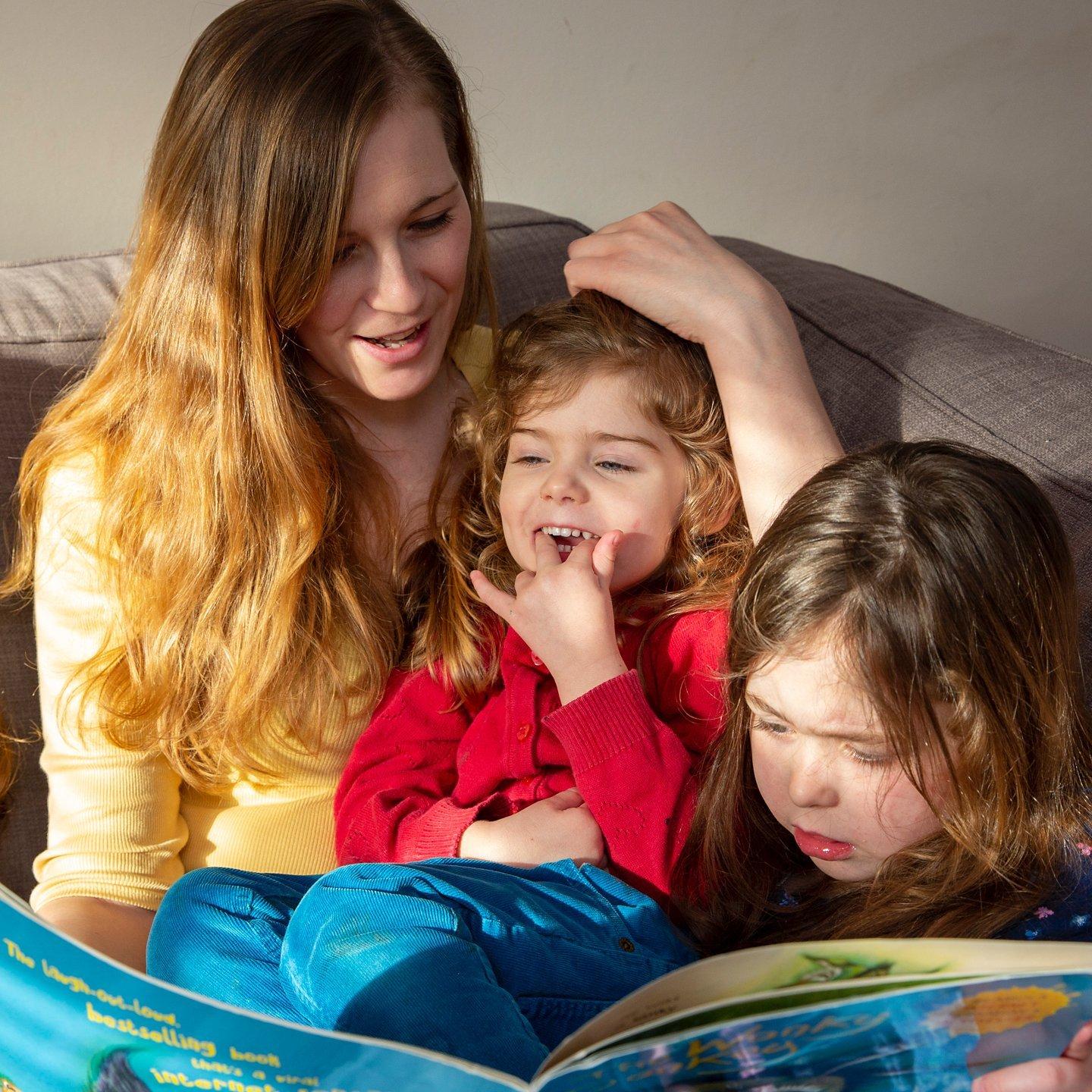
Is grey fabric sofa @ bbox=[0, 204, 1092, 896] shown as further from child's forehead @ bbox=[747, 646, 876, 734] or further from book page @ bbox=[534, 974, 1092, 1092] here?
book page @ bbox=[534, 974, 1092, 1092]

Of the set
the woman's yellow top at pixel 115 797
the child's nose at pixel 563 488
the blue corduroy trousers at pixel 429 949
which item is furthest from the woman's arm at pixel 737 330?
the woman's yellow top at pixel 115 797

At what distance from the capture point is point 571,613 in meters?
1.15

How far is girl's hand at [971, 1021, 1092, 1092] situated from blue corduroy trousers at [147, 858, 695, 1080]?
0.95 ft

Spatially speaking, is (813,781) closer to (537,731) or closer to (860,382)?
(537,731)

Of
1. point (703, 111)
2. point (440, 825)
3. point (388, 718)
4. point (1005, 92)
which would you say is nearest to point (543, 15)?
point (703, 111)

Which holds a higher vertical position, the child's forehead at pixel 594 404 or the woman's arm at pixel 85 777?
the child's forehead at pixel 594 404

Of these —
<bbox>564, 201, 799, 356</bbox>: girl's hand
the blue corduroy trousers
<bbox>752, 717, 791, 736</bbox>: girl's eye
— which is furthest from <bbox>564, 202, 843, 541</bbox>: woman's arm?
the blue corduroy trousers

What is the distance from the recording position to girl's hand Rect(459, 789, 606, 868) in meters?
1.08

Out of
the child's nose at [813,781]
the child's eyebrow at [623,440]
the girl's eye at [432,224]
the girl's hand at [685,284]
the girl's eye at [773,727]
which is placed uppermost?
the girl's eye at [432,224]

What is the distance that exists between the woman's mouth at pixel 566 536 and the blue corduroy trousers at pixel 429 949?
32 cm

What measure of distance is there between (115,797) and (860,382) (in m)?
0.90

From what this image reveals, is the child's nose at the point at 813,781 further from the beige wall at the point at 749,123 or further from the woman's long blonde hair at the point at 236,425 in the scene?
the beige wall at the point at 749,123

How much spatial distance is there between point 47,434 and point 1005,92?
1907 mm

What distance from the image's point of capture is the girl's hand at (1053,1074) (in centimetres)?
70
